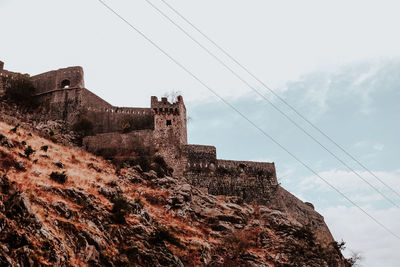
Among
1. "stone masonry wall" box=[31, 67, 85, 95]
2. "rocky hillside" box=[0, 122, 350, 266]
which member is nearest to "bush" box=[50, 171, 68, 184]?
"rocky hillside" box=[0, 122, 350, 266]

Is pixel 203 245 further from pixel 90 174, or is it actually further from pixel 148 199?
pixel 90 174

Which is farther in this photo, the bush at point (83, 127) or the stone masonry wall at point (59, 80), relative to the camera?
the stone masonry wall at point (59, 80)

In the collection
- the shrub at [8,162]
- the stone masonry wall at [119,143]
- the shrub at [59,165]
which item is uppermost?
the stone masonry wall at [119,143]

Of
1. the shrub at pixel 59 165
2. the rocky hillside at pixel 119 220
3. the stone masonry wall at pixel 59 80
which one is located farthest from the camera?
the stone masonry wall at pixel 59 80

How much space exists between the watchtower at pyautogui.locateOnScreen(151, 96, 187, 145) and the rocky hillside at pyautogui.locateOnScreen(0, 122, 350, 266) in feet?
18.2

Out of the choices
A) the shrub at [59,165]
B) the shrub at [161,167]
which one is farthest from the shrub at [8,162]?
the shrub at [161,167]

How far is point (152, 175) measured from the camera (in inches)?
1436

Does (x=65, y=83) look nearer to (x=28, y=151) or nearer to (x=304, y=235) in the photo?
(x=28, y=151)

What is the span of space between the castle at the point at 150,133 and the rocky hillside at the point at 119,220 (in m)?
2.30

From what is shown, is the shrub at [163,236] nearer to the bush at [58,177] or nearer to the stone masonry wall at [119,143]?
the bush at [58,177]

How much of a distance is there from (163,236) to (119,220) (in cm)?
299

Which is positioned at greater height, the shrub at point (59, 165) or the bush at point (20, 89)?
the bush at point (20, 89)

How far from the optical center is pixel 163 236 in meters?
26.5

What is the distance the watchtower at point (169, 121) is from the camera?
1621 inches
